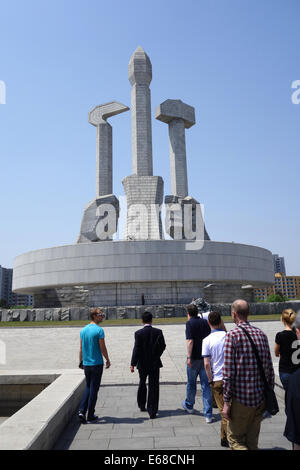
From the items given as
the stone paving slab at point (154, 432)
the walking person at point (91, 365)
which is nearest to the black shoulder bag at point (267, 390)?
the stone paving slab at point (154, 432)

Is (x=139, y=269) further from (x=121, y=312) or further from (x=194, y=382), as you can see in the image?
(x=194, y=382)

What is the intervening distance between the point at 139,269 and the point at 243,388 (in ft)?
84.6

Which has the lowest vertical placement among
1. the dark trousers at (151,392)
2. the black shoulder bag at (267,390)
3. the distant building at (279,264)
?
the dark trousers at (151,392)

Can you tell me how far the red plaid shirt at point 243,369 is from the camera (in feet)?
10.9

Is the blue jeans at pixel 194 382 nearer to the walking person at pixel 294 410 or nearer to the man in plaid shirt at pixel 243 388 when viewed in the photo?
the man in plaid shirt at pixel 243 388

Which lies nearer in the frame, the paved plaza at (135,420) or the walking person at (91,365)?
the paved plaza at (135,420)

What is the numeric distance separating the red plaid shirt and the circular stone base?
25.7 m

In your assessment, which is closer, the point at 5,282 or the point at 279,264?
the point at 5,282

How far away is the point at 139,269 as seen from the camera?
2903 cm

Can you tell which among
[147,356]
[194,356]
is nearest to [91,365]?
[147,356]

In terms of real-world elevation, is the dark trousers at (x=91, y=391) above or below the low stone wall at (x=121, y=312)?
below
